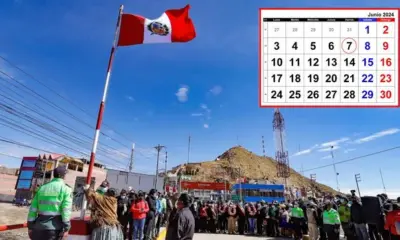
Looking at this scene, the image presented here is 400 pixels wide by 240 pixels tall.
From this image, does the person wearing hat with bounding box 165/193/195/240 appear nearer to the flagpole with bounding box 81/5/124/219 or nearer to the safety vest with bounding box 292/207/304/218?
the flagpole with bounding box 81/5/124/219

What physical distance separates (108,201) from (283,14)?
20.8ft

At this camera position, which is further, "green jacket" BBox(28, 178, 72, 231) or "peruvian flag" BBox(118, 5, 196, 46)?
"peruvian flag" BBox(118, 5, 196, 46)

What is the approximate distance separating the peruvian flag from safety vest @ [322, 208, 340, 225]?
25.7 feet

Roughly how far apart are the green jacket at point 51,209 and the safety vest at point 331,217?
9018mm

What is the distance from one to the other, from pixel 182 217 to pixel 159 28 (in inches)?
212

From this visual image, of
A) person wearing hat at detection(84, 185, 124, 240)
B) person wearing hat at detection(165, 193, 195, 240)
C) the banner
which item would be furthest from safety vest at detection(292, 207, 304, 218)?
the banner

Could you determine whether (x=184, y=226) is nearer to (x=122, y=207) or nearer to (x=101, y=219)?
(x=101, y=219)

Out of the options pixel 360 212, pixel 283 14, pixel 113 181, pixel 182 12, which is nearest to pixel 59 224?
pixel 182 12

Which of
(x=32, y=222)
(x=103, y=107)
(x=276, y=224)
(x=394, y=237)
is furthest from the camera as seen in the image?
(x=276, y=224)

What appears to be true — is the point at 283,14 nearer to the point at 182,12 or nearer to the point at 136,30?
the point at 182,12

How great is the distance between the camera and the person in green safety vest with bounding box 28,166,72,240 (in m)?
4.73

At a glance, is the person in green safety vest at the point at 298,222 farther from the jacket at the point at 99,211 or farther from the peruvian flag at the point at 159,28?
the jacket at the point at 99,211

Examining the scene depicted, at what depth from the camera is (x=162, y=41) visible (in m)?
8.13

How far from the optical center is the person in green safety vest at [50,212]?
15.5 ft
